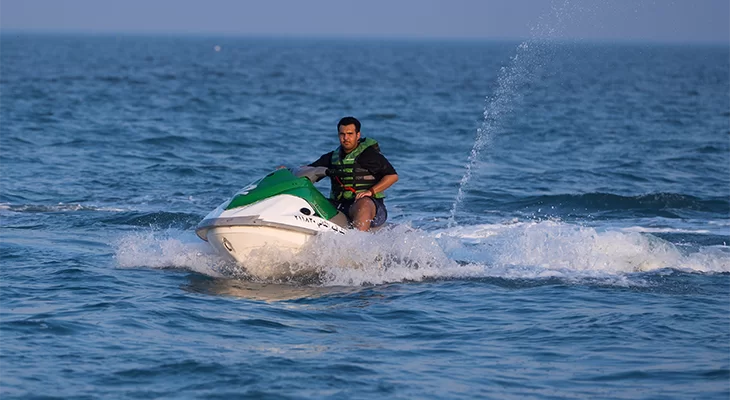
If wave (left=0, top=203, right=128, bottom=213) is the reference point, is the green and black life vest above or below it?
above

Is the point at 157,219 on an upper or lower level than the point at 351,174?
lower

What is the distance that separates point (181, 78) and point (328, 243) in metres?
41.4

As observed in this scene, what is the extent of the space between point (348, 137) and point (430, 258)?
1.42 metres

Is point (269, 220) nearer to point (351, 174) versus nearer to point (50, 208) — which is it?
point (351, 174)

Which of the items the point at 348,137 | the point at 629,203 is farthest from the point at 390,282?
the point at 629,203

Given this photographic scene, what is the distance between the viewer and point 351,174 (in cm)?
1077

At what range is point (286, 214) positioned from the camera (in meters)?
9.88

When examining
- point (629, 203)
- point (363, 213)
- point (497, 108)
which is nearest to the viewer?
point (363, 213)

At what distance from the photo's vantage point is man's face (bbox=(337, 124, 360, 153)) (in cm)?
1060

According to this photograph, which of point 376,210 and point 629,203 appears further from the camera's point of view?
point 629,203

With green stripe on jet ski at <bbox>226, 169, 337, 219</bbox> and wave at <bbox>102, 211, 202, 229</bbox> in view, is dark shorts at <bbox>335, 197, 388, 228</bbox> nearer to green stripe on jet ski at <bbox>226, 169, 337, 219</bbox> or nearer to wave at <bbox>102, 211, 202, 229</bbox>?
green stripe on jet ski at <bbox>226, 169, 337, 219</bbox>

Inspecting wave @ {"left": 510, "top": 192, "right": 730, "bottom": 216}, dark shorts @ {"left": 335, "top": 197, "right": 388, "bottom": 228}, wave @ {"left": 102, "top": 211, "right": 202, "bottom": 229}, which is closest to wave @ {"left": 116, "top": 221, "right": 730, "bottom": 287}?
dark shorts @ {"left": 335, "top": 197, "right": 388, "bottom": 228}

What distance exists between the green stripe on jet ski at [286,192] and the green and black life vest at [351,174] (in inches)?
18.8

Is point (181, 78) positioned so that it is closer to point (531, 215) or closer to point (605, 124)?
point (605, 124)
